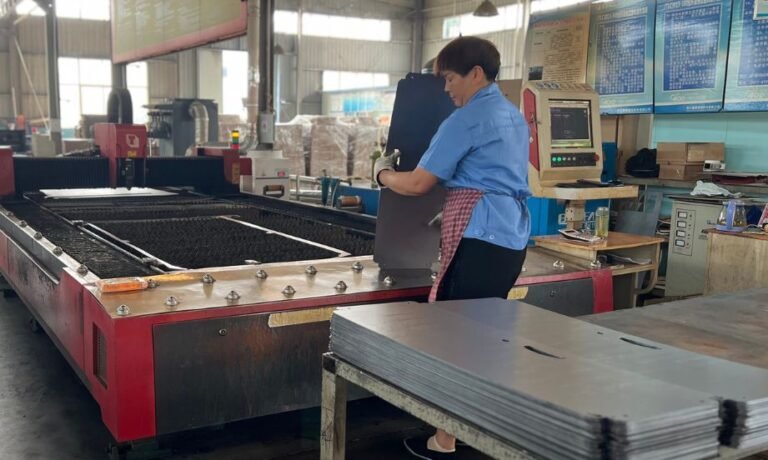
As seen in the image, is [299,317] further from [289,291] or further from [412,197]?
[412,197]

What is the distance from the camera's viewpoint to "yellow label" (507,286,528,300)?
2.04m

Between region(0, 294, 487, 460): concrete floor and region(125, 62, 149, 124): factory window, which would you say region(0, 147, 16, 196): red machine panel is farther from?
region(125, 62, 149, 124): factory window

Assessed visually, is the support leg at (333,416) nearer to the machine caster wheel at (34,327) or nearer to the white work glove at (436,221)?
the white work glove at (436,221)

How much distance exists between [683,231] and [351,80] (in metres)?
14.5

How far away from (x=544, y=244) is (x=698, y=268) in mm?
1553

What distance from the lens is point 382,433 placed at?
224 centimetres

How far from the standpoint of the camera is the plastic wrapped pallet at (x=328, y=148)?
8.89m

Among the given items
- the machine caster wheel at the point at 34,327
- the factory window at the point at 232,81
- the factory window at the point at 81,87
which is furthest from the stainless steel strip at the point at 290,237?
the factory window at the point at 232,81

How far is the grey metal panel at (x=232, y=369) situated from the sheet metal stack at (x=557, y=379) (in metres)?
0.43

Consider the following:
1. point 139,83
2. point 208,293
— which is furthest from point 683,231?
point 139,83

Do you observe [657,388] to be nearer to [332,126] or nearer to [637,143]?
[637,143]

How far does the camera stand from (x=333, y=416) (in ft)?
4.23

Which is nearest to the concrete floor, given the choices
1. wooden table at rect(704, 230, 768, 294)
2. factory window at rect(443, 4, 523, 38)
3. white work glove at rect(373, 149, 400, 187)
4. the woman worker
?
the woman worker

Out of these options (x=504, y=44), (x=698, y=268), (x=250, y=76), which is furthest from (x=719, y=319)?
(x=504, y=44)
